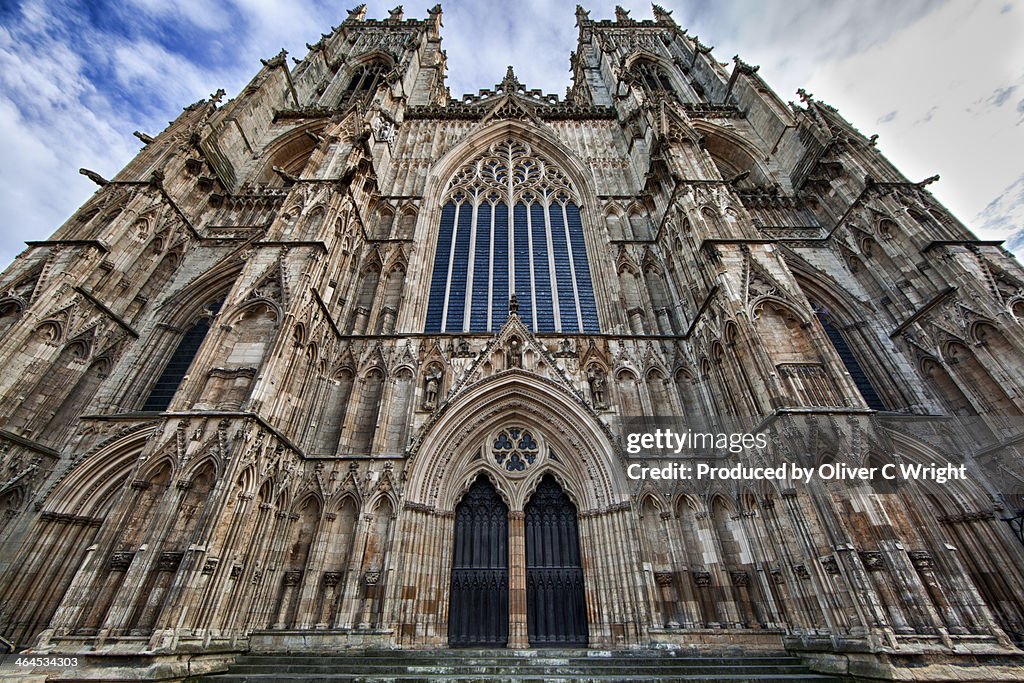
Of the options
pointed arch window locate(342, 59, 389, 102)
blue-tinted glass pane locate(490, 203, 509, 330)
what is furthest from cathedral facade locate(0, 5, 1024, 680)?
pointed arch window locate(342, 59, 389, 102)

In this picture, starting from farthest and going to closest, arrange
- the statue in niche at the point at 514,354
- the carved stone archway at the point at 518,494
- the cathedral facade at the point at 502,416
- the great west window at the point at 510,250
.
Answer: the great west window at the point at 510,250, the statue in niche at the point at 514,354, the carved stone archway at the point at 518,494, the cathedral facade at the point at 502,416

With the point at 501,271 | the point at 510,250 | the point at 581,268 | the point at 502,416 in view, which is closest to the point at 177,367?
the point at 502,416

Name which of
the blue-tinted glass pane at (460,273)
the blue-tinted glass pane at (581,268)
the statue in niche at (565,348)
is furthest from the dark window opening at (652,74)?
the statue in niche at (565,348)

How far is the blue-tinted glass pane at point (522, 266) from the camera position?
13.3m

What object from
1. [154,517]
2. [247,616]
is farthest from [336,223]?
[247,616]

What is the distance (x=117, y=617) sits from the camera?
6023 mm

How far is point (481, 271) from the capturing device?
14492 millimetres

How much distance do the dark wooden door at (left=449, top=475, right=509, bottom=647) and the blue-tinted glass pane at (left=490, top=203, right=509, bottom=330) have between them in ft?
16.7

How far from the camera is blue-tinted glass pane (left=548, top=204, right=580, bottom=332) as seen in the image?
1313 centimetres

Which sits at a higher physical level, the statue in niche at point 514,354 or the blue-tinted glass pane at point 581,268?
the blue-tinted glass pane at point 581,268

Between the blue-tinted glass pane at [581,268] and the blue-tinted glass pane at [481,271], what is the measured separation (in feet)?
9.97

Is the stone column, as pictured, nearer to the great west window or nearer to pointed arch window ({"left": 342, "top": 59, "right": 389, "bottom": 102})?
the great west window

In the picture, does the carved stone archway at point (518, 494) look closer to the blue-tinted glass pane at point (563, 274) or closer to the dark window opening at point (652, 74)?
the blue-tinted glass pane at point (563, 274)

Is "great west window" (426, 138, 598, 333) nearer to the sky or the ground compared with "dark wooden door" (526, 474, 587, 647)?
nearer to the sky
